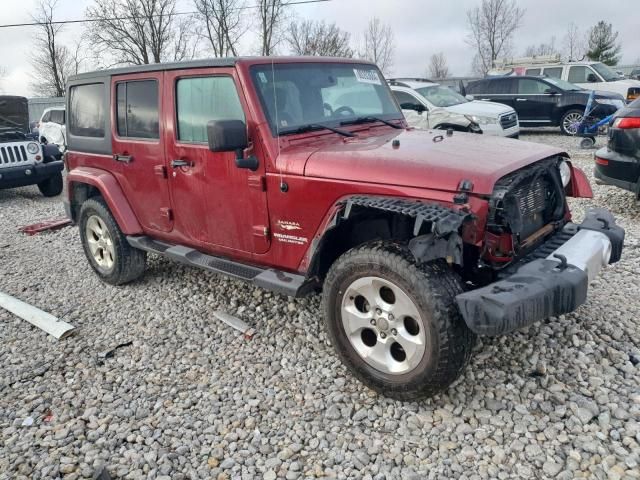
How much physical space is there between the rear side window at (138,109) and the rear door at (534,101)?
1263 cm

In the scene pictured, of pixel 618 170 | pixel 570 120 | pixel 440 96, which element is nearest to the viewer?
pixel 618 170

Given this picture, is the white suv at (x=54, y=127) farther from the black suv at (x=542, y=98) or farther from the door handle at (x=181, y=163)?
the door handle at (x=181, y=163)

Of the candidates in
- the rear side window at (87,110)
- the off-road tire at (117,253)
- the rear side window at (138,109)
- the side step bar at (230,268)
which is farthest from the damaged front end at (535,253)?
the rear side window at (87,110)

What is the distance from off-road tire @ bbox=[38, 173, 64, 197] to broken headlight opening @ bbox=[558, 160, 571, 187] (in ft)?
31.4

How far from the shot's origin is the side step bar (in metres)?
3.25

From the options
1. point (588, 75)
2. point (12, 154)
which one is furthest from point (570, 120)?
point (12, 154)

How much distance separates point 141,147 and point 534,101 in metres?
12.8

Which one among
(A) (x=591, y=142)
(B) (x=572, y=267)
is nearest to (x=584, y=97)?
(A) (x=591, y=142)

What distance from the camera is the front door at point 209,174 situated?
→ 345 centimetres

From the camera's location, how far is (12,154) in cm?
940

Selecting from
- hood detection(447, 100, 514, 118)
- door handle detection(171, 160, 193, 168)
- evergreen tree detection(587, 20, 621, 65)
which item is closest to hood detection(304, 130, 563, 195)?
door handle detection(171, 160, 193, 168)

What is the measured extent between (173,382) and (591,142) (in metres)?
11.4

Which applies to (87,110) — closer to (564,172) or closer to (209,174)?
(209,174)

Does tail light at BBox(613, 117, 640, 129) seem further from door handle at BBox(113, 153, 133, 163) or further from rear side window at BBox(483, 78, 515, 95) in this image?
rear side window at BBox(483, 78, 515, 95)
